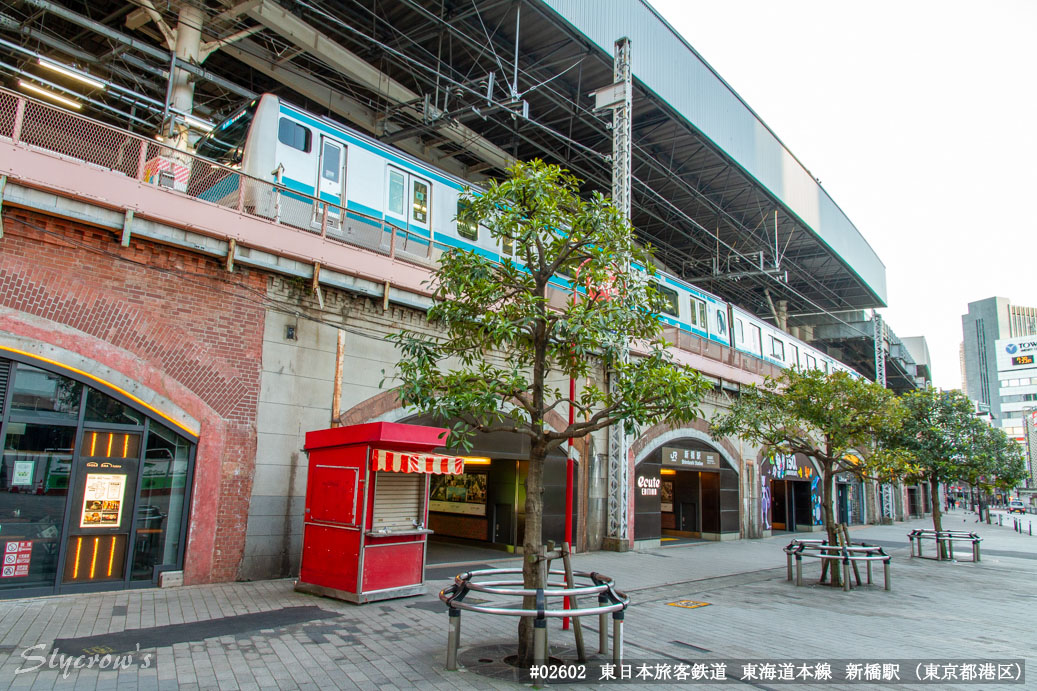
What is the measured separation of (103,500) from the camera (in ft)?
31.1

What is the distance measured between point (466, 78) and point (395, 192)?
7.82m

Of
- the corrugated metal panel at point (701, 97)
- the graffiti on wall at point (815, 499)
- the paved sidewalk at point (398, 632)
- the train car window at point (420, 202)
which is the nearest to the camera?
the paved sidewalk at point (398, 632)

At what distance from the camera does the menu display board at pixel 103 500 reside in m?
9.32

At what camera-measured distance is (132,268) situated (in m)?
10.1

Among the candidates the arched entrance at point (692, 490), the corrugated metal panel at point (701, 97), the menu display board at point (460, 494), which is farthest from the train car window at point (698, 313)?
the menu display board at point (460, 494)

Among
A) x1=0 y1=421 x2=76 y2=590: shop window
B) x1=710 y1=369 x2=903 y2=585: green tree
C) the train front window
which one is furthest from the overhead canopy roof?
x1=0 y1=421 x2=76 y2=590: shop window

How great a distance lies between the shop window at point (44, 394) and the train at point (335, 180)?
398cm

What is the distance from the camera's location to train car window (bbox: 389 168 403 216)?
47.0 feet

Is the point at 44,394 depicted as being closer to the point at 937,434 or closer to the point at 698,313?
the point at 698,313

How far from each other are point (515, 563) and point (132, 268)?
31.8 ft

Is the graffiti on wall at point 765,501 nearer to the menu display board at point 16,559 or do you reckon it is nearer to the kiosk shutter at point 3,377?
the menu display board at point 16,559

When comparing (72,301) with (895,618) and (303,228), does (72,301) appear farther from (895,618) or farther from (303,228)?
(895,618)

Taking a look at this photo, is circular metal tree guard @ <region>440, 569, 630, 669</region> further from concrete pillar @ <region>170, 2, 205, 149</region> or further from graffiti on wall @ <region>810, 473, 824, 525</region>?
graffiti on wall @ <region>810, 473, 824, 525</region>

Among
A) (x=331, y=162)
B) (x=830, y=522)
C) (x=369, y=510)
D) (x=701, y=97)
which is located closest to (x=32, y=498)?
(x=369, y=510)
